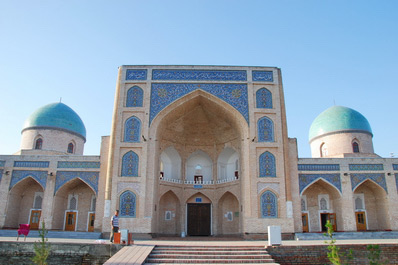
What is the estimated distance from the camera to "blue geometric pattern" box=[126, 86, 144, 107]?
14031mm

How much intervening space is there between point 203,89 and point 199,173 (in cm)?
456

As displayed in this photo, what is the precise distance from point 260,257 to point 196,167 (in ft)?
31.1

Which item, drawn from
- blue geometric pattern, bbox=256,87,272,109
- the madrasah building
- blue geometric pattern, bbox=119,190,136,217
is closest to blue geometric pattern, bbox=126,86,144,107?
the madrasah building

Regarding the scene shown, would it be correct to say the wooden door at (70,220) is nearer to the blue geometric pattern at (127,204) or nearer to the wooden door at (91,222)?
the wooden door at (91,222)

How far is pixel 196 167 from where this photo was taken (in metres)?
17.1

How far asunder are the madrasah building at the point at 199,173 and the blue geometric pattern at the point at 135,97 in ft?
0.13

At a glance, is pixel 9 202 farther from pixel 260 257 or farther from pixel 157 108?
pixel 260 257

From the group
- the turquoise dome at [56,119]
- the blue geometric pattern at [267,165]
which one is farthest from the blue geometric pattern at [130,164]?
the turquoise dome at [56,119]

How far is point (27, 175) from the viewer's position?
47.3 feet

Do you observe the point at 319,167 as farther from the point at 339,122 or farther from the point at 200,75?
the point at 200,75

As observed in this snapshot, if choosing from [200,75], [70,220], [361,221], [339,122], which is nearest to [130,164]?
[70,220]

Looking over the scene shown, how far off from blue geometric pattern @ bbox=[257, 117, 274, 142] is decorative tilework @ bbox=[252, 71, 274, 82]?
1.73m

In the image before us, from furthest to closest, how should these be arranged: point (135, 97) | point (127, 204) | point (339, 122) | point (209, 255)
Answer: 1. point (339, 122)
2. point (135, 97)
3. point (127, 204)
4. point (209, 255)

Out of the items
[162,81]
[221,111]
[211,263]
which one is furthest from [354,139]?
[211,263]
